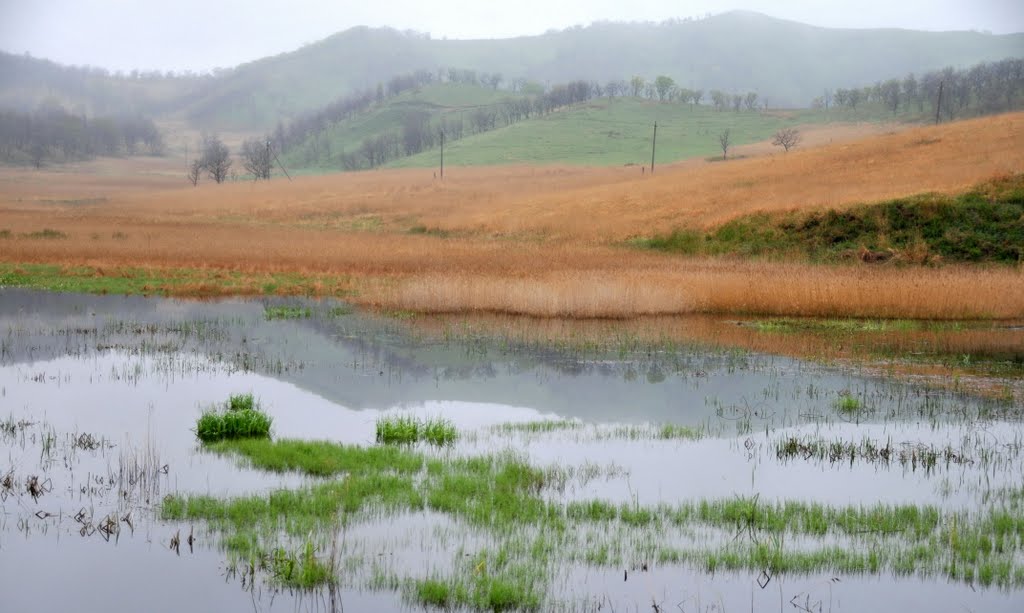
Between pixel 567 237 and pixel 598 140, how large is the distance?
117 m

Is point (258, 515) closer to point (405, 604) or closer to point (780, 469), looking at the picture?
point (405, 604)

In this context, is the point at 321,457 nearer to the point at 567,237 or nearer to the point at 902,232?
the point at 902,232

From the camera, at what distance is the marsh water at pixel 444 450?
8898 millimetres

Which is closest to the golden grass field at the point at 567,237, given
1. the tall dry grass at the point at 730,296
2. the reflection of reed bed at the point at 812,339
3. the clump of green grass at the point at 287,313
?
the tall dry grass at the point at 730,296

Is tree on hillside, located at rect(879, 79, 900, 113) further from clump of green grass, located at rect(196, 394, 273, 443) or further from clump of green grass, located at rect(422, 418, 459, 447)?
clump of green grass, located at rect(196, 394, 273, 443)

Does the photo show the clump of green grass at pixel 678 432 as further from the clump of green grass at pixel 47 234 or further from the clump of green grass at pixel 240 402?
the clump of green grass at pixel 47 234

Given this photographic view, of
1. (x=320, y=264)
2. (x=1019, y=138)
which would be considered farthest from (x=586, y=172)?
(x=320, y=264)

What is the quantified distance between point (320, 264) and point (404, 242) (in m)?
11.7

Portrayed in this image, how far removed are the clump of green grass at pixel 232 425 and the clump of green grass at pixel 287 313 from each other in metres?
14.1

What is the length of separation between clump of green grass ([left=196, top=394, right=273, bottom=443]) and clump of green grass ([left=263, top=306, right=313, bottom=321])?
14.1 m

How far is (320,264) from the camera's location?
41.6m

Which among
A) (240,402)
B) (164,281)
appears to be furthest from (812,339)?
(164,281)

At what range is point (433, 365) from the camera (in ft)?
71.5

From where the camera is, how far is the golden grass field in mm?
30781
